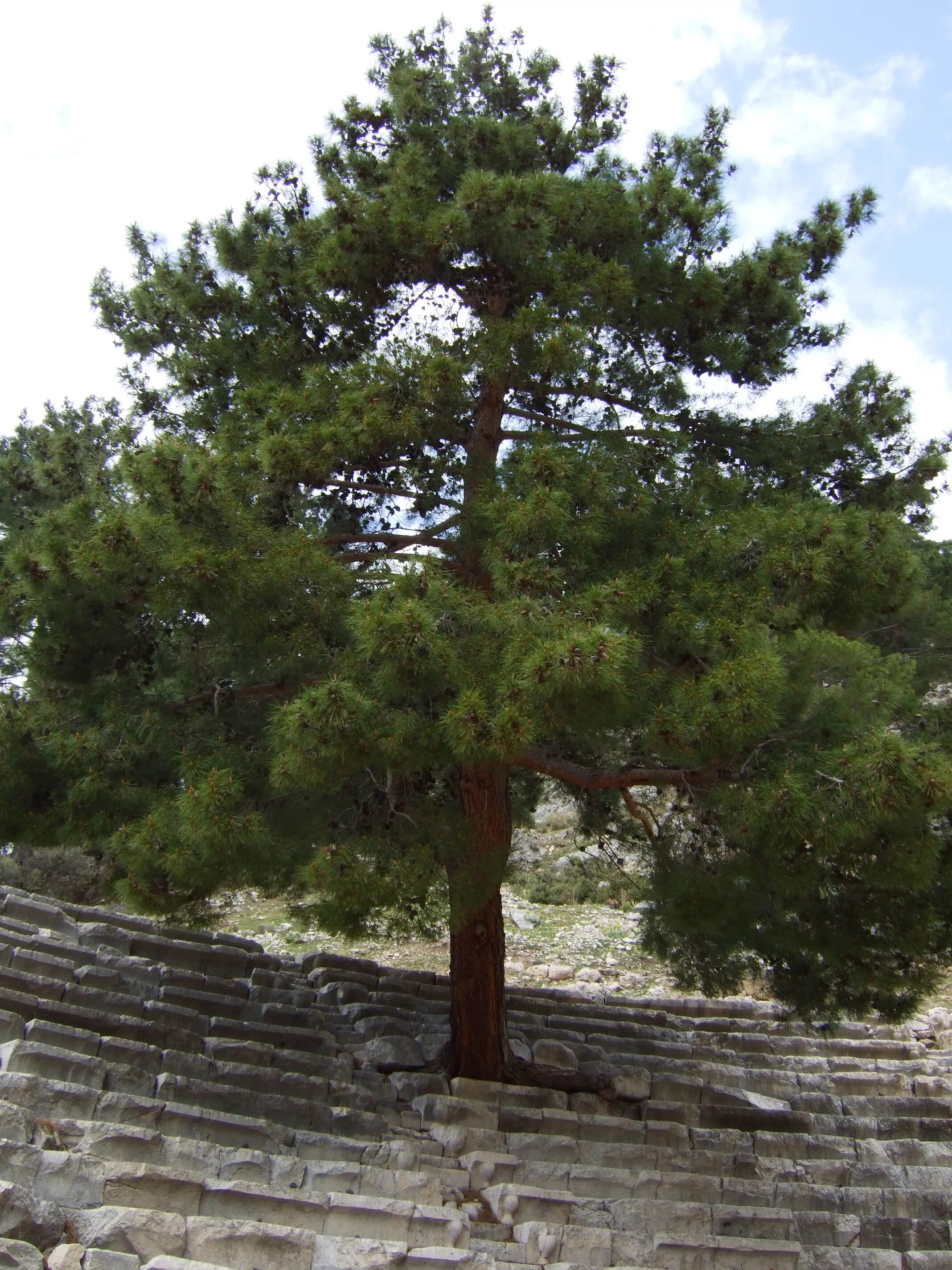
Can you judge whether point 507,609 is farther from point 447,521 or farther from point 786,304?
point 786,304

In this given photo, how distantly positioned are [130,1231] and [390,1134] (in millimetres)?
2384

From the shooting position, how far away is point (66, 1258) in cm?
459

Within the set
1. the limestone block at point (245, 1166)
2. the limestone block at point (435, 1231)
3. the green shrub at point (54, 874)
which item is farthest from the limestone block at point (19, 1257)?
the green shrub at point (54, 874)

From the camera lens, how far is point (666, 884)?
6945 mm

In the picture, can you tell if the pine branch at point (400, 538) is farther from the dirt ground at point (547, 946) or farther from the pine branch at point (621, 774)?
the dirt ground at point (547, 946)

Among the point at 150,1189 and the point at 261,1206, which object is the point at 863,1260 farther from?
the point at 150,1189

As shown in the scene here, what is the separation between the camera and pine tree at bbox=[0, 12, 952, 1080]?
222 inches

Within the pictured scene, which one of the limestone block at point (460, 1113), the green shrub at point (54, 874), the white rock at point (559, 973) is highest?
the green shrub at point (54, 874)

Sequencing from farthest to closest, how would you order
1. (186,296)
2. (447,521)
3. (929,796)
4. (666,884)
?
(186,296) → (447,521) → (666,884) → (929,796)

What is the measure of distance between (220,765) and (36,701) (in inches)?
63.9

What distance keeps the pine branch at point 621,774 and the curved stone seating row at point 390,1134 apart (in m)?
2.43

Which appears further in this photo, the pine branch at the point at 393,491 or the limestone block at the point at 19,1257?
the pine branch at the point at 393,491

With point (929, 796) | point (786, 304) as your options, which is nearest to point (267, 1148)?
point (929, 796)

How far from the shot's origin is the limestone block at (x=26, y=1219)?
15.2 ft
